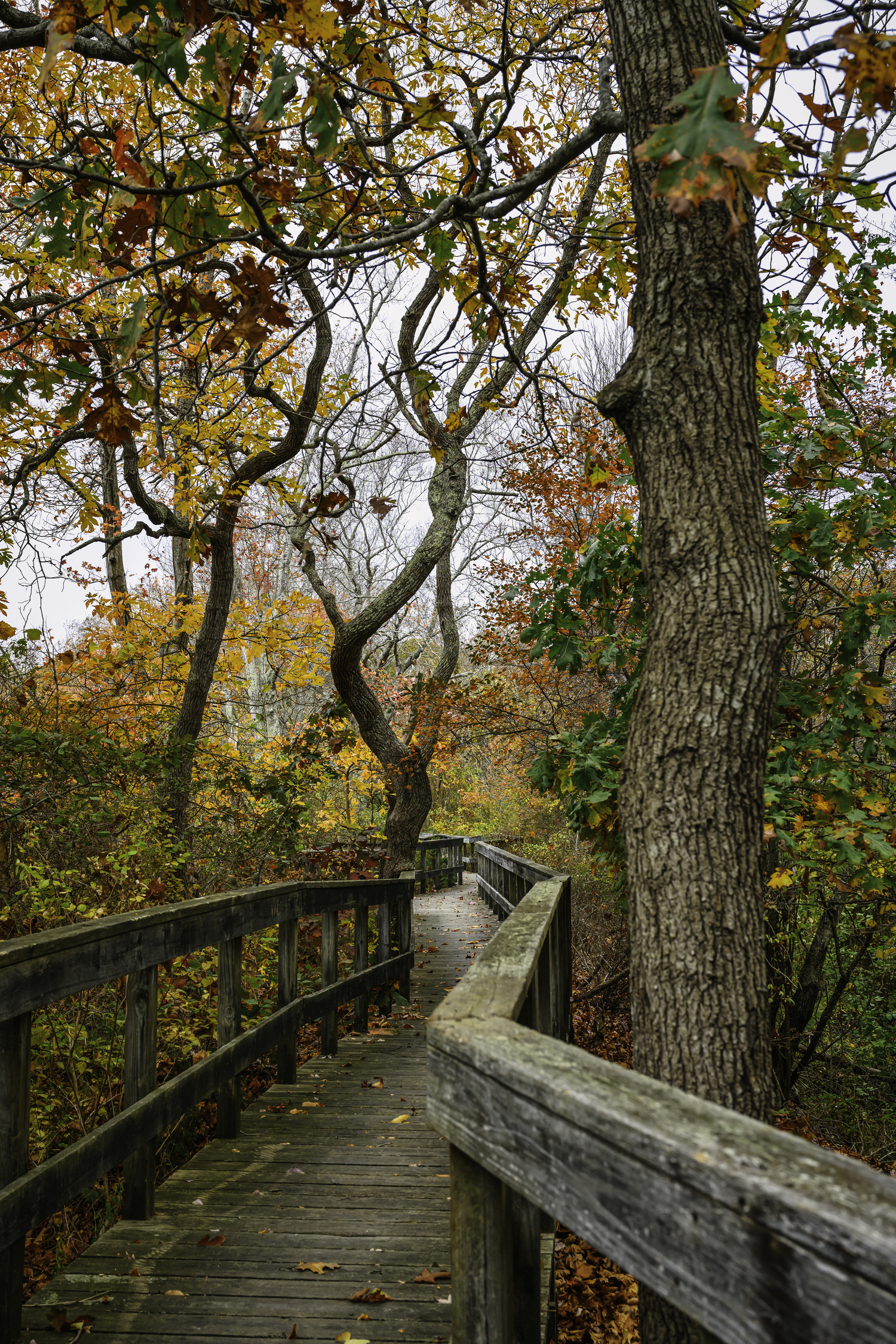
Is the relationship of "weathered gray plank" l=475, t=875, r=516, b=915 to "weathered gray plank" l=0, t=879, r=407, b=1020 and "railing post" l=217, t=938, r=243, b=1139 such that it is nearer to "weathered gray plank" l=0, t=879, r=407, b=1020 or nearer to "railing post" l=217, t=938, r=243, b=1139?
"weathered gray plank" l=0, t=879, r=407, b=1020

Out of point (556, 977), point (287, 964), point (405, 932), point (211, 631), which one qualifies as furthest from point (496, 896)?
point (556, 977)

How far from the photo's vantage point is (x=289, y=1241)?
310 cm

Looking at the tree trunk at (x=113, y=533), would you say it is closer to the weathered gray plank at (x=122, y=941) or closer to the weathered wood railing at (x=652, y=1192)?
the weathered gray plank at (x=122, y=941)

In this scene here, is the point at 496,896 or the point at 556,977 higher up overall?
the point at 556,977

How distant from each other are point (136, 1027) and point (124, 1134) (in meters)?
0.37

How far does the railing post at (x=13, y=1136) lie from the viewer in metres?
2.31

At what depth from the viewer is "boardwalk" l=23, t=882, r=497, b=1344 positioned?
8.33ft

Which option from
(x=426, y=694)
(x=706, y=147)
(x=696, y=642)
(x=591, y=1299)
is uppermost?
(x=706, y=147)

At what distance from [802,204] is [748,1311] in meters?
3.95

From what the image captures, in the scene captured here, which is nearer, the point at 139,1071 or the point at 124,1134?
the point at 124,1134

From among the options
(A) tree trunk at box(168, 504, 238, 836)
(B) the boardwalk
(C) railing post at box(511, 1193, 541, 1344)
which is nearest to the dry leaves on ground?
(B) the boardwalk

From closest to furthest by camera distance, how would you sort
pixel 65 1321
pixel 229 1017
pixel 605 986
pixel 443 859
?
pixel 65 1321 → pixel 229 1017 → pixel 605 986 → pixel 443 859

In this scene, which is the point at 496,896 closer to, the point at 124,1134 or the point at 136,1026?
the point at 136,1026

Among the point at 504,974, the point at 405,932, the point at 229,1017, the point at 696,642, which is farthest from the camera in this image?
the point at 405,932
